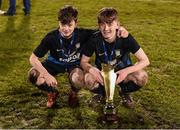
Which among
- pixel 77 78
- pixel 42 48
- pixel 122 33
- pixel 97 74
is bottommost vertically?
pixel 77 78

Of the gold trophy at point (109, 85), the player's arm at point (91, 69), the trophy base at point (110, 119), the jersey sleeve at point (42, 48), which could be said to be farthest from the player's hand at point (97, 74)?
the jersey sleeve at point (42, 48)

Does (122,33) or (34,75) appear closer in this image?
(122,33)

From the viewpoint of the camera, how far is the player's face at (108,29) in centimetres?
567

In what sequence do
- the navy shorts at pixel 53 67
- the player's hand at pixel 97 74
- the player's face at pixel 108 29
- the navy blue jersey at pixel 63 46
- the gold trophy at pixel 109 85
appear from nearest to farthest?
the gold trophy at pixel 109 85, the player's face at pixel 108 29, the player's hand at pixel 97 74, the navy blue jersey at pixel 63 46, the navy shorts at pixel 53 67

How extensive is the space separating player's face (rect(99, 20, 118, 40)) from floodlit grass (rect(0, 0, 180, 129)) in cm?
114

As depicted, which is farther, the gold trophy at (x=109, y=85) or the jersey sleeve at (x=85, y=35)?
the jersey sleeve at (x=85, y=35)

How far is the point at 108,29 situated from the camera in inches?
224

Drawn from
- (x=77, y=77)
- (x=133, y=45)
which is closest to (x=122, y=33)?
(x=133, y=45)

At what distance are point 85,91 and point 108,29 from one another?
1630mm

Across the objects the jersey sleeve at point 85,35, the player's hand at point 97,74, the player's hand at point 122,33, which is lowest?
the player's hand at point 97,74

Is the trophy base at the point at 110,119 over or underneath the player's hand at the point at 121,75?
underneath

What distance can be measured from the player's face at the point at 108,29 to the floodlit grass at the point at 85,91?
3.73 ft

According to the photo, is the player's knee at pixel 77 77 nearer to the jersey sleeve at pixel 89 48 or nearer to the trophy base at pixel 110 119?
the jersey sleeve at pixel 89 48

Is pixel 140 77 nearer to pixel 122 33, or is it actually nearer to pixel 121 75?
pixel 121 75
